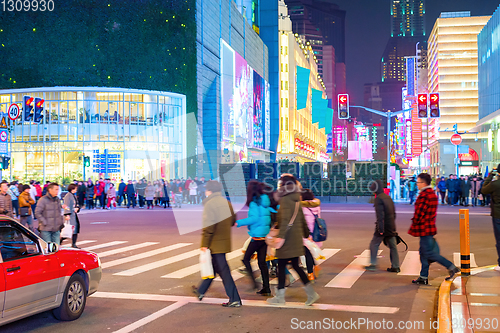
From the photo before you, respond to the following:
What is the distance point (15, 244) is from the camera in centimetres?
604

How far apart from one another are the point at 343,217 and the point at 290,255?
16.9m

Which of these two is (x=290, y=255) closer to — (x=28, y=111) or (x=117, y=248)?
(x=117, y=248)

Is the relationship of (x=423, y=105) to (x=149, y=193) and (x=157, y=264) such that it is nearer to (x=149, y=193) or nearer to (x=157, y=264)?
(x=149, y=193)

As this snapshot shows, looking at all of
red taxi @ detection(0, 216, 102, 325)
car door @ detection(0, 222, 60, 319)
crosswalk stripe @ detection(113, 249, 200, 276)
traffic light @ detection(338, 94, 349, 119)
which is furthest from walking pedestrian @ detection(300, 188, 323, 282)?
traffic light @ detection(338, 94, 349, 119)

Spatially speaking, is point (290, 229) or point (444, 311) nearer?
point (444, 311)

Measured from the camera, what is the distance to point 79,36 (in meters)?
43.2

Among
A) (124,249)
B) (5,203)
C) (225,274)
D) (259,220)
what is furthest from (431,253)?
(5,203)

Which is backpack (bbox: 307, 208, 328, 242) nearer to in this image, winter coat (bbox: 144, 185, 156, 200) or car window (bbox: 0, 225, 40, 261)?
car window (bbox: 0, 225, 40, 261)

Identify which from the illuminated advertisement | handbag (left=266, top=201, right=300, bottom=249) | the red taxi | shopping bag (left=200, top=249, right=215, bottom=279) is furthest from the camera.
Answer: the illuminated advertisement

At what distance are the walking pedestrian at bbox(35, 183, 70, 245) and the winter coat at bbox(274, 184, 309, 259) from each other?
5.60 m

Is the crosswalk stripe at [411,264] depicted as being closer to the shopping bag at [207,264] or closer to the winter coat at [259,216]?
the winter coat at [259,216]

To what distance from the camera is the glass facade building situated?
141 feet

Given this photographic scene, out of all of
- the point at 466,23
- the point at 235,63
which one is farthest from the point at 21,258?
the point at 466,23

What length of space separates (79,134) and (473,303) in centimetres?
4083
